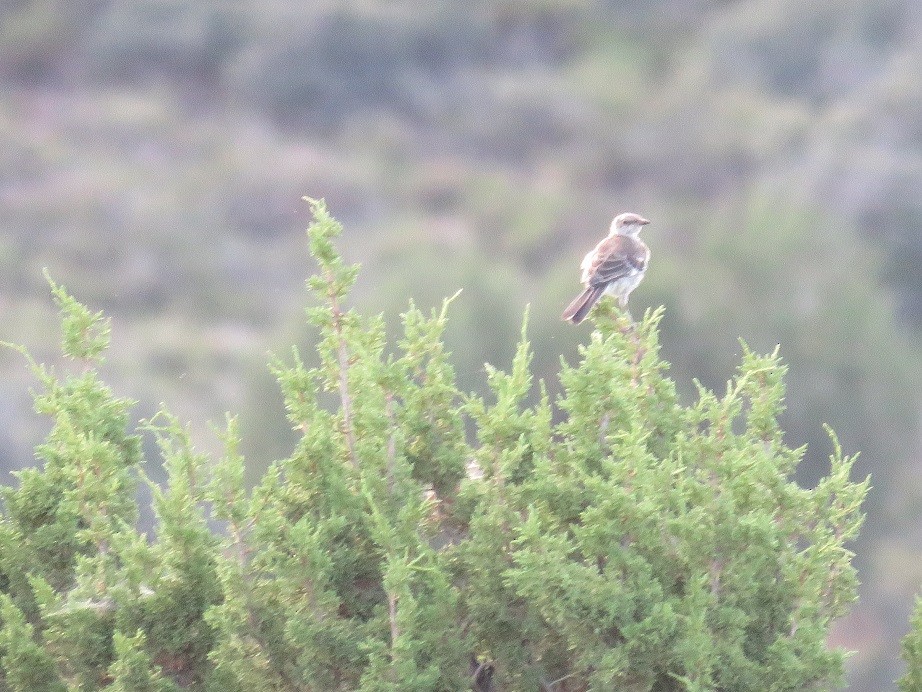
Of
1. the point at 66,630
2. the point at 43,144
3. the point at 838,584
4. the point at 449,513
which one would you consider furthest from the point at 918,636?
the point at 43,144

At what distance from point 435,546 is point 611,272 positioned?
3021mm

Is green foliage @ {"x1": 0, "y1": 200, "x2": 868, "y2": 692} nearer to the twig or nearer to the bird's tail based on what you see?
the twig

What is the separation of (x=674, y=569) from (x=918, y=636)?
936 mm

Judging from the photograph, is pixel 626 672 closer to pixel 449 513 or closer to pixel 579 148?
pixel 449 513

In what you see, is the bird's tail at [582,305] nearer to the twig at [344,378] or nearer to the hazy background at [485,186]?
the twig at [344,378]

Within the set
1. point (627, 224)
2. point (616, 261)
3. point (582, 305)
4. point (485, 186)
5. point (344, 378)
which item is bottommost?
point (344, 378)

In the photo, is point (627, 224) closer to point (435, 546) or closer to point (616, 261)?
point (616, 261)

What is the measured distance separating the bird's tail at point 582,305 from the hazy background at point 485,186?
40.7ft

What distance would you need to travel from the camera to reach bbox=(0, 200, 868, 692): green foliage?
411 cm

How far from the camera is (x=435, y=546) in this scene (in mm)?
4766

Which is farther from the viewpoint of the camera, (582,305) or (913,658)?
(582,305)

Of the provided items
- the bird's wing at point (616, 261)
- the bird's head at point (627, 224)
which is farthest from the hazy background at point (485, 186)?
the bird's wing at point (616, 261)

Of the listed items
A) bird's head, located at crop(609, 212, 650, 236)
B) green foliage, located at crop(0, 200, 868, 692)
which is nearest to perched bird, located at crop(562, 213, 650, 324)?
bird's head, located at crop(609, 212, 650, 236)

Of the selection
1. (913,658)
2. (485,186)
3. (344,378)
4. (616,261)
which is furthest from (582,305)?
(485,186)
